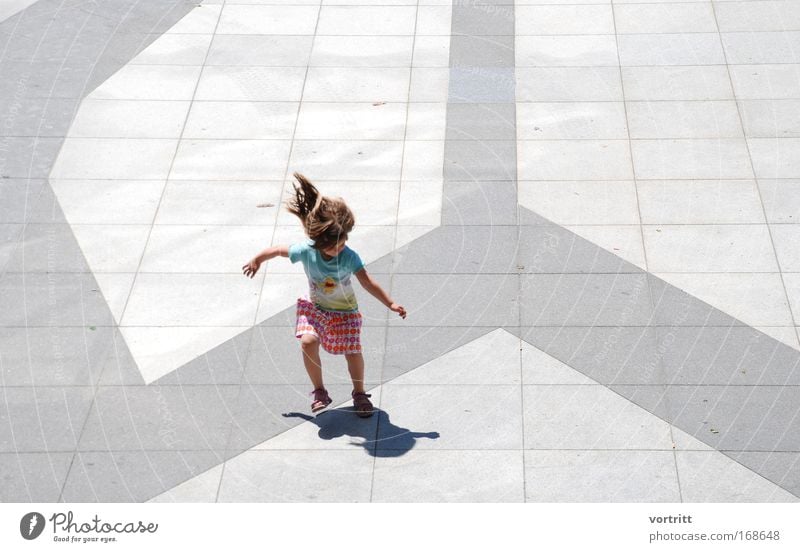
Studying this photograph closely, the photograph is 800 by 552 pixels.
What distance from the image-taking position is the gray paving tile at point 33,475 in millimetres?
6961

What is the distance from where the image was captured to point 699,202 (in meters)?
9.35

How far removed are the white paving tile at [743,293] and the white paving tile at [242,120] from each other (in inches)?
150

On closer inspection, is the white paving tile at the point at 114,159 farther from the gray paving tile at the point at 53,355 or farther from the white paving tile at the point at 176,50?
the gray paving tile at the point at 53,355

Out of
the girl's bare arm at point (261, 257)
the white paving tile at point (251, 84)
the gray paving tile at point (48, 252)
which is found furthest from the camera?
the white paving tile at point (251, 84)

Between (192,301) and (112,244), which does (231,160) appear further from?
(192,301)

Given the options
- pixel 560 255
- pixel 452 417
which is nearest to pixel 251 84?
pixel 560 255

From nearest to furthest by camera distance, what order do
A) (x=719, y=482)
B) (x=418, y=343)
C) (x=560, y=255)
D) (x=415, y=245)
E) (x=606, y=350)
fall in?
1. (x=719, y=482)
2. (x=606, y=350)
3. (x=418, y=343)
4. (x=560, y=255)
5. (x=415, y=245)

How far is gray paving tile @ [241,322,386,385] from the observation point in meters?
7.80

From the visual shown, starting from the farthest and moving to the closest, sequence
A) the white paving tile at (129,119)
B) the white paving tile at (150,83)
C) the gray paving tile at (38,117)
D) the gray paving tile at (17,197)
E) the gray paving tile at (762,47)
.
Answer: the gray paving tile at (762,47), the white paving tile at (150,83), the gray paving tile at (38,117), the white paving tile at (129,119), the gray paving tile at (17,197)

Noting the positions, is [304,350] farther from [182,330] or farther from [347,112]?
[347,112]

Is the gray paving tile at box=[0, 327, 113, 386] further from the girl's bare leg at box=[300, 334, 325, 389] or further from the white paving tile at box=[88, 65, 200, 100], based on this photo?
the white paving tile at box=[88, 65, 200, 100]

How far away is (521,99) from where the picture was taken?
1077cm

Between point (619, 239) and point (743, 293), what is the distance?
1.08 metres

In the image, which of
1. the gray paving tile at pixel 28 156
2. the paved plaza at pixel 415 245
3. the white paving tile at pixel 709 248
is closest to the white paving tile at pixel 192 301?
the paved plaza at pixel 415 245
